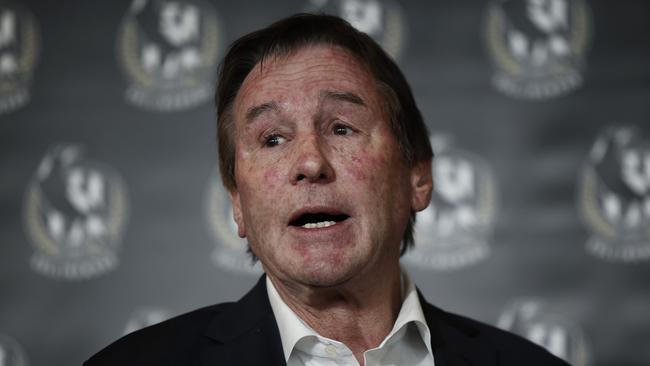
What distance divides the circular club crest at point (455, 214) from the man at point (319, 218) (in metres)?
1.13

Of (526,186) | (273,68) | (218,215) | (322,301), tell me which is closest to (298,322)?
(322,301)

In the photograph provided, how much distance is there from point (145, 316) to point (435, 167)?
121 cm

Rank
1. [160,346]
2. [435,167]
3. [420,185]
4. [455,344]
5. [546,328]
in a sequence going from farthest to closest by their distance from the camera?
[435,167] < [546,328] < [420,185] < [455,344] < [160,346]

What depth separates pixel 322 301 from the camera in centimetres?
181

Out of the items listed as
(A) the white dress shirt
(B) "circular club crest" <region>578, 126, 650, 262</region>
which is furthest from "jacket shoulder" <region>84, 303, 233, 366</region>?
(B) "circular club crest" <region>578, 126, 650, 262</region>

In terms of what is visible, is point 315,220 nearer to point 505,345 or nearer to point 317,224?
point 317,224

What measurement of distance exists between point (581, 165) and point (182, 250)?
153 centimetres

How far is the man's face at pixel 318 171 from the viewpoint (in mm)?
1701

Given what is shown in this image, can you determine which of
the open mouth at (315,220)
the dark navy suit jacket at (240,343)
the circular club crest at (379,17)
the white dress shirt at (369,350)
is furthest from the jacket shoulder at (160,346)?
the circular club crest at (379,17)

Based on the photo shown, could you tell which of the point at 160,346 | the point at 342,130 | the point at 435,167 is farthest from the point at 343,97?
the point at 435,167

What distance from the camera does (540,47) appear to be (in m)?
3.26

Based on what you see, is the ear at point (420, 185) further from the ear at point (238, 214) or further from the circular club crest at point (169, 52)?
the circular club crest at point (169, 52)

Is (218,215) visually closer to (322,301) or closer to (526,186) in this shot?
(526,186)

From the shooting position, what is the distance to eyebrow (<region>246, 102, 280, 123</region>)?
5.96ft
